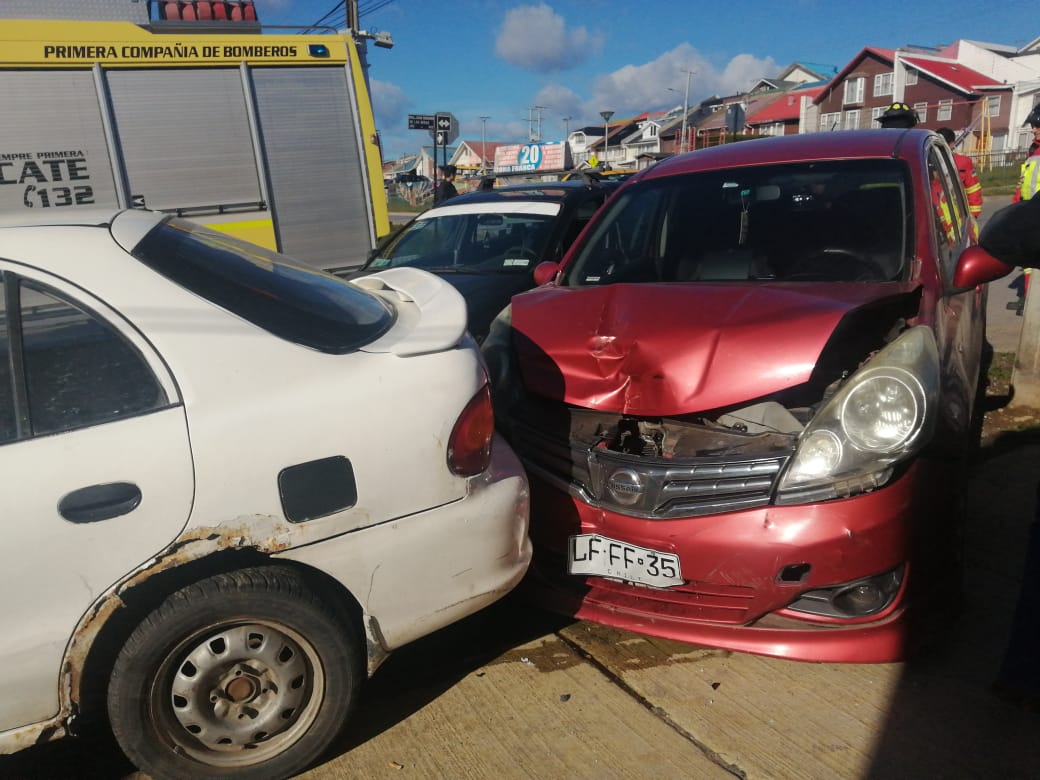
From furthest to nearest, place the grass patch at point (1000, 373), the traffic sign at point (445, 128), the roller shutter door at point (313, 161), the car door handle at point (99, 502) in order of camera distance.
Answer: the traffic sign at point (445, 128) < the roller shutter door at point (313, 161) < the grass patch at point (1000, 373) < the car door handle at point (99, 502)

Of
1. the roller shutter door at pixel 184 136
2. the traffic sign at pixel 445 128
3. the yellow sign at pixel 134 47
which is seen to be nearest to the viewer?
the yellow sign at pixel 134 47

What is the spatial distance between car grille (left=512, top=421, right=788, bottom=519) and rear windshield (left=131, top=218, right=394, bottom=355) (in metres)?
0.81

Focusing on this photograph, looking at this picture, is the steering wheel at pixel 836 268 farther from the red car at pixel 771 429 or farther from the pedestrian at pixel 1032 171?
the pedestrian at pixel 1032 171

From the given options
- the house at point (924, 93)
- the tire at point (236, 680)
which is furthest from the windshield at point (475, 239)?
the house at point (924, 93)

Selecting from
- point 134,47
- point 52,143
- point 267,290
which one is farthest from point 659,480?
point 134,47

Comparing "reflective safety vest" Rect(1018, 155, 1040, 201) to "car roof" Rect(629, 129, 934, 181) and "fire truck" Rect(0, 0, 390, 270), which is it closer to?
"car roof" Rect(629, 129, 934, 181)

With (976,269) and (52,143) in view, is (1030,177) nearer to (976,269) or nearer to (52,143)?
(976,269)

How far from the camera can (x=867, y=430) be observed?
2.47 meters

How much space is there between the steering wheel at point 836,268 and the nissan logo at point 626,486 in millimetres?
1271

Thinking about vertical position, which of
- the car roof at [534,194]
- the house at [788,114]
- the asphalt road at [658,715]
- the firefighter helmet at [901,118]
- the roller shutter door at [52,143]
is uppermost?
the house at [788,114]

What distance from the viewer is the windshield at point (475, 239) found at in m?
5.98

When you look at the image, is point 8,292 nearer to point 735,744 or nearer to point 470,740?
point 470,740

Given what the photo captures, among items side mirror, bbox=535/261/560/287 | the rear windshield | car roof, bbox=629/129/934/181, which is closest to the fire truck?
side mirror, bbox=535/261/560/287

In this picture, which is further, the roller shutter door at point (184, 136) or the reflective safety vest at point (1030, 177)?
the roller shutter door at point (184, 136)
